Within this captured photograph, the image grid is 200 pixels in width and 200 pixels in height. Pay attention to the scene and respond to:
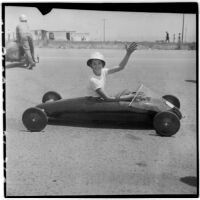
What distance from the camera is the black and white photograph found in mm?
5125

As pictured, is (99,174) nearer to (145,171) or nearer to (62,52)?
(145,171)

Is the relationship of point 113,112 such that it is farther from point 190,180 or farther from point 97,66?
point 190,180

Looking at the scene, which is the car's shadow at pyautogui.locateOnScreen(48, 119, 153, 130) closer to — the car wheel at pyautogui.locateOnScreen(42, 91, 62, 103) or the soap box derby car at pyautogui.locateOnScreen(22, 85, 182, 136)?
the soap box derby car at pyautogui.locateOnScreen(22, 85, 182, 136)

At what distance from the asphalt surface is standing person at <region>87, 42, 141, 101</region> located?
101 mm

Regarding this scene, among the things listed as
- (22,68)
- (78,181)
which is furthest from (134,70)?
(78,181)

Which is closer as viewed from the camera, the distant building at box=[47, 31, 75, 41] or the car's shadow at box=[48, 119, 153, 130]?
the distant building at box=[47, 31, 75, 41]

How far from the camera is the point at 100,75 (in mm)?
6285

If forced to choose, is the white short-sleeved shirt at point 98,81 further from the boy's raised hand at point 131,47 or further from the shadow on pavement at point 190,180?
the shadow on pavement at point 190,180

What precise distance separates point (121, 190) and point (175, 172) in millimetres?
685

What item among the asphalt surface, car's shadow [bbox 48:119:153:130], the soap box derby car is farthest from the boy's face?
car's shadow [bbox 48:119:153:130]

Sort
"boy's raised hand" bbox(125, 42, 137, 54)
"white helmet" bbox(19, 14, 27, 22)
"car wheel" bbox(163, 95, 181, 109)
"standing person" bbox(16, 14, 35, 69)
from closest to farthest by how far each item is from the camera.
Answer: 1. "white helmet" bbox(19, 14, 27, 22)
2. "standing person" bbox(16, 14, 35, 69)
3. "boy's raised hand" bbox(125, 42, 137, 54)
4. "car wheel" bbox(163, 95, 181, 109)

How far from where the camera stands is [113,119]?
6.40m

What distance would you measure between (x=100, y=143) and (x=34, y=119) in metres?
0.98

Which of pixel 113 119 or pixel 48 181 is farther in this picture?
pixel 113 119
